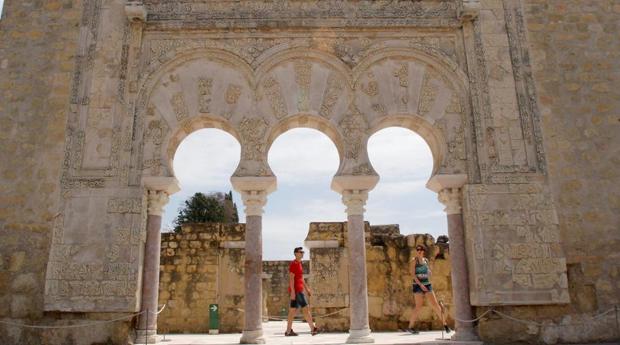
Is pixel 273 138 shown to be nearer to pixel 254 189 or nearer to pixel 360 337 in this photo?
pixel 254 189

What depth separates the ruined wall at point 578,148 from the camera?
721 cm

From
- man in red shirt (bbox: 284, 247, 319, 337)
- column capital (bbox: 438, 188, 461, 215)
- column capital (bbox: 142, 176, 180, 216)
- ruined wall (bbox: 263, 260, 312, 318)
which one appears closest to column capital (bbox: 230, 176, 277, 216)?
man in red shirt (bbox: 284, 247, 319, 337)

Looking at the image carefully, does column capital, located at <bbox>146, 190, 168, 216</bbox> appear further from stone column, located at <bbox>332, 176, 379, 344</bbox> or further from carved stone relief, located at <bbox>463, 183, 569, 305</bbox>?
carved stone relief, located at <bbox>463, 183, 569, 305</bbox>

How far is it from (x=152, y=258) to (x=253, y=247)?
Answer: 1.58 m

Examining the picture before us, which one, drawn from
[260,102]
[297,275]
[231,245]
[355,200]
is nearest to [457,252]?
[355,200]

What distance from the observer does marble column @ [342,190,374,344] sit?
720 centimetres

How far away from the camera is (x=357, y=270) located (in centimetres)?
745

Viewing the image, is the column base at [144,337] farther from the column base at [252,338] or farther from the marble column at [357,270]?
the marble column at [357,270]

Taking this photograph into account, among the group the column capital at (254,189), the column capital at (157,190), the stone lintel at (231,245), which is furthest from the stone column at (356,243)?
the stone lintel at (231,245)

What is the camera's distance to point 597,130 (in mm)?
8047

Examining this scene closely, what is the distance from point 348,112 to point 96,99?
4133mm

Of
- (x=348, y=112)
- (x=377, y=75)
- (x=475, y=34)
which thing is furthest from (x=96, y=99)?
(x=475, y=34)

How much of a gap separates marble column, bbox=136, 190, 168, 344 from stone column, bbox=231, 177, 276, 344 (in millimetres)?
1336

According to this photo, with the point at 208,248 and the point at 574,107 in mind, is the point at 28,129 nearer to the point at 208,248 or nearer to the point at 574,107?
the point at 208,248
